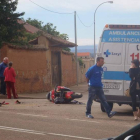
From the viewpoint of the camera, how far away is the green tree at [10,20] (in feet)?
68.7

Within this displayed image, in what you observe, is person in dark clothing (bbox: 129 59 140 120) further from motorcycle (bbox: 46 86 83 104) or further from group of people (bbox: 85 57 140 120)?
motorcycle (bbox: 46 86 83 104)

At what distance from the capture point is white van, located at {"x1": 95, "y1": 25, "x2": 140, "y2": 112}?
11453mm

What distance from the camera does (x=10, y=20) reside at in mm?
21359

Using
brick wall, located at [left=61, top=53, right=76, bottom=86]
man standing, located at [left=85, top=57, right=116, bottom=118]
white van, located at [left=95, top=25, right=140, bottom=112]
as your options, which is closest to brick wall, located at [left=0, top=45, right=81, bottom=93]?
brick wall, located at [left=61, top=53, right=76, bottom=86]

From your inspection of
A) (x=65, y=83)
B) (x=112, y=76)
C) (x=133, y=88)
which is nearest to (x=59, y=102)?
(x=112, y=76)

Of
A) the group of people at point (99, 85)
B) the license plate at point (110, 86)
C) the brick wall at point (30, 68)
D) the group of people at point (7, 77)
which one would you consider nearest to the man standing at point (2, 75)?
the group of people at point (7, 77)

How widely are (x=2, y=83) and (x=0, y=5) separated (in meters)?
5.43

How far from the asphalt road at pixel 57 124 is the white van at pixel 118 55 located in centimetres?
76

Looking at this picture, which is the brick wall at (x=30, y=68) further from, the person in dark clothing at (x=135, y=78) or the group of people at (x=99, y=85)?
the person in dark clothing at (x=135, y=78)

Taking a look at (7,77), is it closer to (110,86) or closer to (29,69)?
(29,69)

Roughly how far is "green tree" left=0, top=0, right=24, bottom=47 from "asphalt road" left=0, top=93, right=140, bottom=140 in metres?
9.04

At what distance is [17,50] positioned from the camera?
67.0 ft

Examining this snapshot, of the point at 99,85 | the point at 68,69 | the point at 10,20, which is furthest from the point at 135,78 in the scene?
the point at 68,69

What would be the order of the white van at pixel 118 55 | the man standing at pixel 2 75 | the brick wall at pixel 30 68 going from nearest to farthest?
the white van at pixel 118 55 < the man standing at pixel 2 75 < the brick wall at pixel 30 68
